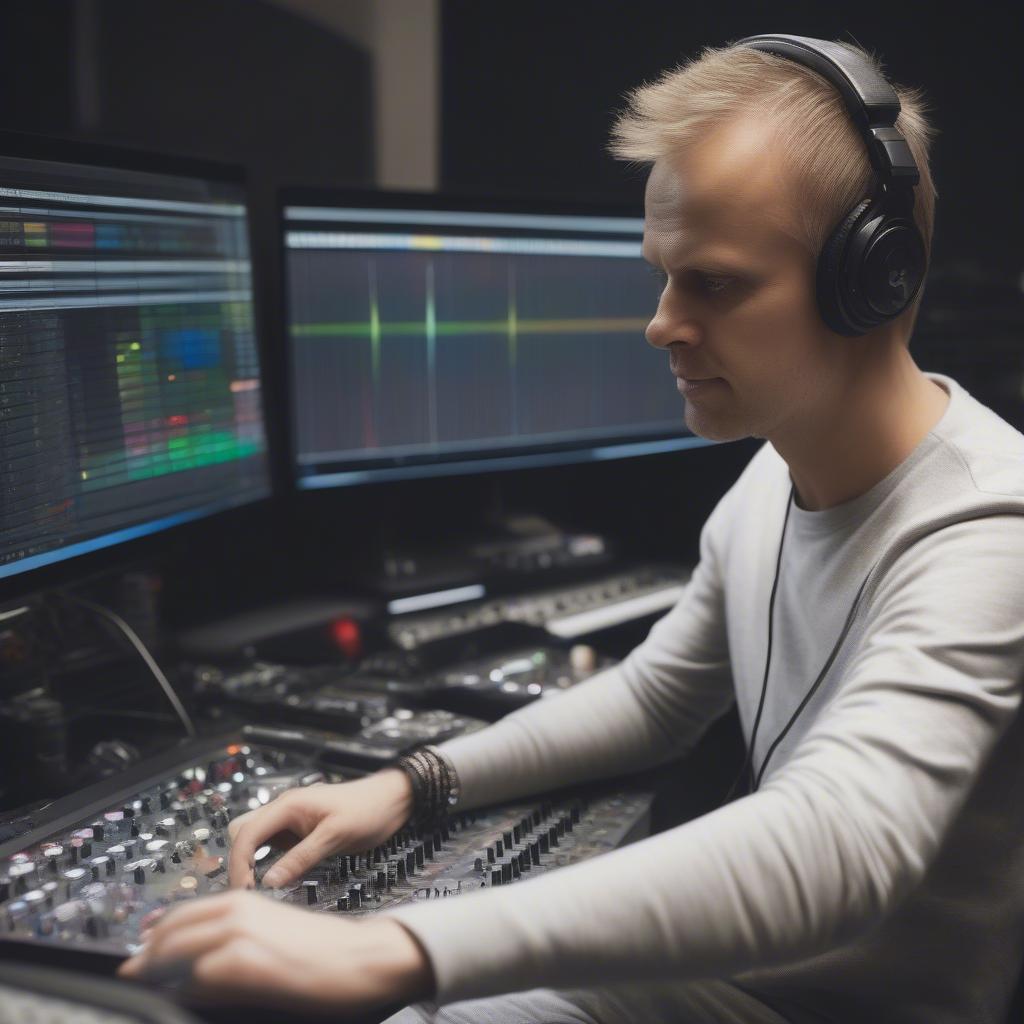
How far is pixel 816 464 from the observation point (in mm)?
899

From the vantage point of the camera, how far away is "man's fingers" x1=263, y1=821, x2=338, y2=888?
82cm

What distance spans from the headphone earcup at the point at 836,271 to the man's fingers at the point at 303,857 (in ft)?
1.79

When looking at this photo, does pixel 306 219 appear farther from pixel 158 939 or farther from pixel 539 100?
pixel 158 939

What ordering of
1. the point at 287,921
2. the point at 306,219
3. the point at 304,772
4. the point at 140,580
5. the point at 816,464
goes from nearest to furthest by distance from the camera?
the point at 287,921 → the point at 816,464 → the point at 304,772 → the point at 140,580 → the point at 306,219

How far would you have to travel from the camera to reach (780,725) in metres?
0.96

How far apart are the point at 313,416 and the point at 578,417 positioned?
42cm

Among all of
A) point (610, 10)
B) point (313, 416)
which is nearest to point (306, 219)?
point (313, 416)

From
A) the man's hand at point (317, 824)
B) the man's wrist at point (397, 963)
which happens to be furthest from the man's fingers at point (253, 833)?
the man's wrist at point (397, 963)

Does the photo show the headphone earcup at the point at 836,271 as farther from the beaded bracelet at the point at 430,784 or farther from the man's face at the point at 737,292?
the beaded bracelet at the point at 430,784

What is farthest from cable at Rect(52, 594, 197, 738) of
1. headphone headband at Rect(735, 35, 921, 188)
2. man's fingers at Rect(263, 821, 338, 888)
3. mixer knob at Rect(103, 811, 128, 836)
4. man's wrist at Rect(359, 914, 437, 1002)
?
headphone headband at Rect(735, 35, 921, 188)

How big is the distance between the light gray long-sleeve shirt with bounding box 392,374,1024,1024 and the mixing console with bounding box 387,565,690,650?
0.28 metres

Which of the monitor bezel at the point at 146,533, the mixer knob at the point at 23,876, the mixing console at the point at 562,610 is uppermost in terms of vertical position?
the monitor bezel at the point at 146,533

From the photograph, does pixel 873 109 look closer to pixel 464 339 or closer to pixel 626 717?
pixel 626 717

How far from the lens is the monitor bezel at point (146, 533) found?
38.5 inches
